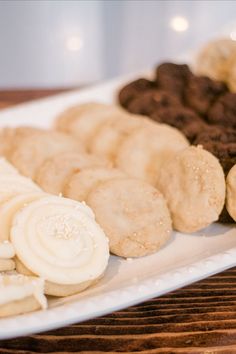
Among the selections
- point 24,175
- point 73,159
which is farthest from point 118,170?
point 24,175

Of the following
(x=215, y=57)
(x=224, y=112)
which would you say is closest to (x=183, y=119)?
(x=224, y=112)

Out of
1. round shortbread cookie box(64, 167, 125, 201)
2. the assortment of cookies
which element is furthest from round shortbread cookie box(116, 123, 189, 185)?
round shortbread cookie box(64, 167, 125, 201)

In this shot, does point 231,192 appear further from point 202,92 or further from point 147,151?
point 202,92

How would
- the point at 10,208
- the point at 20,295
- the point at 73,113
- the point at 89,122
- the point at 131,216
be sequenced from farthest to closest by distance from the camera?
the point at 73,113, the point at 89,122, the point at 131,216, the point at 10,208, the point at 20,295

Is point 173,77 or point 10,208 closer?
point 10,208

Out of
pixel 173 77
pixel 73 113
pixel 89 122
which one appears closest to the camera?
pixel 89 122

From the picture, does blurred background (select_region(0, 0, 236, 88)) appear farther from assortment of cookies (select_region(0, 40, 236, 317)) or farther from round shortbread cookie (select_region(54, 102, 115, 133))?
assortment of cookies (select_region(0, 40, 236, 317))
